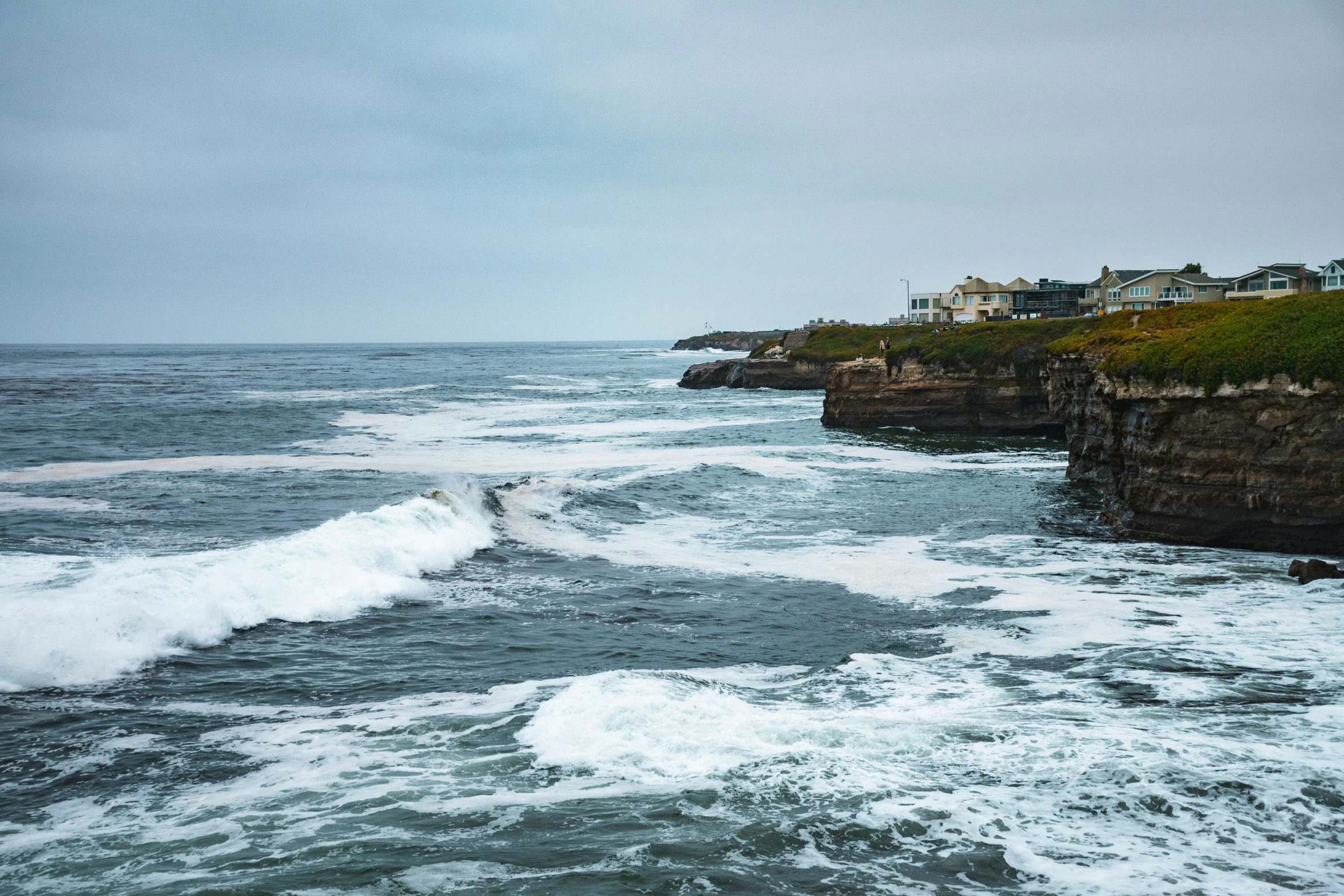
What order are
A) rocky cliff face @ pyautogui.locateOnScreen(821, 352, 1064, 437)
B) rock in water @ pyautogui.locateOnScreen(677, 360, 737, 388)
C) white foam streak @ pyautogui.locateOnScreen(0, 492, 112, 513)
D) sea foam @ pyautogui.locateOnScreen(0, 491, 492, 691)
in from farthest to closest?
rock in water @ pyautogui.locateOnScreen(677, 360, 737, 388) → rocky cliff face @ pyautogui.locateOnScreen(821, 352, 1064, 437) → white foam streak @ pyautogui.locateOnScreen(0, 492, 112, 513) → sea foam @ pyautogui.locateOnScreen(0, 491, 492, 691)

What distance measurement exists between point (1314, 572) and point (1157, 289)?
204 ft

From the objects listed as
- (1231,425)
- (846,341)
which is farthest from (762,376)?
(1231,425)

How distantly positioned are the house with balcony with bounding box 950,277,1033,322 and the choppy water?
71408mm

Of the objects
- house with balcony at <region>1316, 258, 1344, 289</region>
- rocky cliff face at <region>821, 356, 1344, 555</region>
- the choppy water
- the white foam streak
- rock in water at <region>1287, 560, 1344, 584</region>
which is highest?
house with balcony at <region>1316, 258, 1344, 289</region>

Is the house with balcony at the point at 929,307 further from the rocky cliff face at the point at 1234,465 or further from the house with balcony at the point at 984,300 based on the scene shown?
the rocky cliff face at the point at 1234,465

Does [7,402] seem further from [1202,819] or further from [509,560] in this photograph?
[1202,819]

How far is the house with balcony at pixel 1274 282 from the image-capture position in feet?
184

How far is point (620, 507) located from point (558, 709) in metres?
15.9

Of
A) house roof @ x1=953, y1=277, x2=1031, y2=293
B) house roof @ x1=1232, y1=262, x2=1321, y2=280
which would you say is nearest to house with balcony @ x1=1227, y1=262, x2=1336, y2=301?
house roof @ x1=1232, y1=262, x2=1321, y2=280

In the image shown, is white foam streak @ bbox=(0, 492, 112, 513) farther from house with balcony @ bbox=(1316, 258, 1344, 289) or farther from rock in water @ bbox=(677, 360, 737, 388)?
rock in water @ bbox=(677, 360, 737, 388)

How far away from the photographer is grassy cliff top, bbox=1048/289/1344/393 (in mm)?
19672

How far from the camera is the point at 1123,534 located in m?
22.5

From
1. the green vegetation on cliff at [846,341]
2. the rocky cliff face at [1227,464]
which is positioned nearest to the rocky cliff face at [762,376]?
the green vegetation on cliff at [846,341]

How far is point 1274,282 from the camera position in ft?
194
